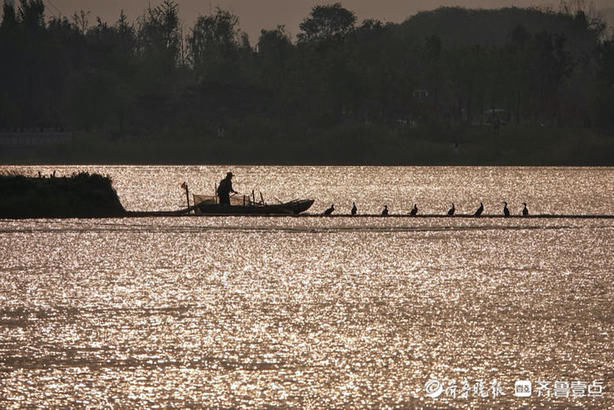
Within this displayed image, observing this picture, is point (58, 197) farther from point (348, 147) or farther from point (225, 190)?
point (348, 147)

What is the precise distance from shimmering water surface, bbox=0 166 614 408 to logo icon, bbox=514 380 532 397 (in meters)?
0.25

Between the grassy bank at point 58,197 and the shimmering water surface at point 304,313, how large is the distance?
1144mm

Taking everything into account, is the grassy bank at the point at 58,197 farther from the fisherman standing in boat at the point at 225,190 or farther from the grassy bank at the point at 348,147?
the grassy bank at the point at 348,147

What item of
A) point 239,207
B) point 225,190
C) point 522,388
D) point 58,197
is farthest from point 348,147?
point 522,388

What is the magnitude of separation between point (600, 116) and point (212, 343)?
168m

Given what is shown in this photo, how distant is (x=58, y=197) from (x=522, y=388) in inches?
1818

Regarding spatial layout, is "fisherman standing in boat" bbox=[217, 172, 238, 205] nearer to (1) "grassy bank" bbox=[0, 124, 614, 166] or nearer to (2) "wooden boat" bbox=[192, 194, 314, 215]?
(2) "wooden boat" bbox=[192, 194, 314, 215]

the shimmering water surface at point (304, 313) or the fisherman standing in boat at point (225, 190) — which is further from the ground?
the fisherman standing in boat at point (225, 190)

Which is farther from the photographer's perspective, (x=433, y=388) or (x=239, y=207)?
(x=239, y=207)

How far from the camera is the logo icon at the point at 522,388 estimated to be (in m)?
26.3

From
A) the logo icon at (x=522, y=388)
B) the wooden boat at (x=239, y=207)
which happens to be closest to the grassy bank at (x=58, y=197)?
the wooden boat at (x=239, y=207)

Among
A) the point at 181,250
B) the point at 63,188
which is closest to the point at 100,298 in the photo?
the point at 181,250

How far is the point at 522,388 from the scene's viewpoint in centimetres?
2683

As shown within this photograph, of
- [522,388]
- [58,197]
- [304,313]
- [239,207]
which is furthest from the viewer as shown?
[58,197]
